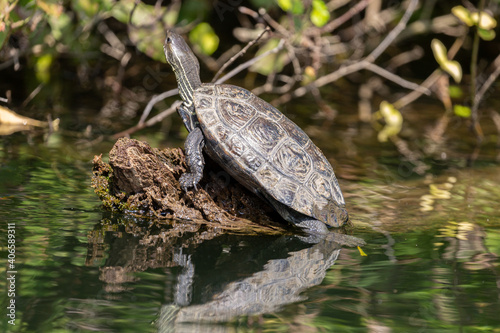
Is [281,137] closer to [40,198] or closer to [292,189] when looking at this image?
[292,189]

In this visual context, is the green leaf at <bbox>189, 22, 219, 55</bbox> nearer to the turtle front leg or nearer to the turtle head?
the turtle head

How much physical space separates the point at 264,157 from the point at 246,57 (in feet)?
23.0

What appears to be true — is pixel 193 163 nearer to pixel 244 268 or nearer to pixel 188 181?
pixel 188 181

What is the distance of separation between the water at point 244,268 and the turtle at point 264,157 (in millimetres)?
228

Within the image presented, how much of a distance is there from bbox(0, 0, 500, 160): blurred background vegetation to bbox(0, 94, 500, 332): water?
178cm

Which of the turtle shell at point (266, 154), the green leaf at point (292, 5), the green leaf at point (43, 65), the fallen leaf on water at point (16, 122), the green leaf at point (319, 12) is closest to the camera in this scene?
the turtle shell at point (266, 154)

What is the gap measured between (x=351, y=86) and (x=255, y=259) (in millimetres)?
7456

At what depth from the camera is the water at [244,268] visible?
2.52 metres

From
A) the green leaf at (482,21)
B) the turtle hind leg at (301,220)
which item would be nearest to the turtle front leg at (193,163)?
the turtle hind leg at (301,220)

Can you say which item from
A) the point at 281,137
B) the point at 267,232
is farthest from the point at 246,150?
the point at 267,232

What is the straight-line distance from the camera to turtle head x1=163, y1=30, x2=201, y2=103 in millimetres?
4316

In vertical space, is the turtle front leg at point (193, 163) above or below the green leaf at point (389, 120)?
below

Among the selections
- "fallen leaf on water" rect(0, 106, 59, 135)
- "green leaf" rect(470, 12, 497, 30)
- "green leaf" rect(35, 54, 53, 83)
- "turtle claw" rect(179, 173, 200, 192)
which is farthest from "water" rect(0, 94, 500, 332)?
"green leaf" rect(35, 54, 53, 83)

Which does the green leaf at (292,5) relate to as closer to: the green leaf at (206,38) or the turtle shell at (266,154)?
the green leaf at (206,38)
